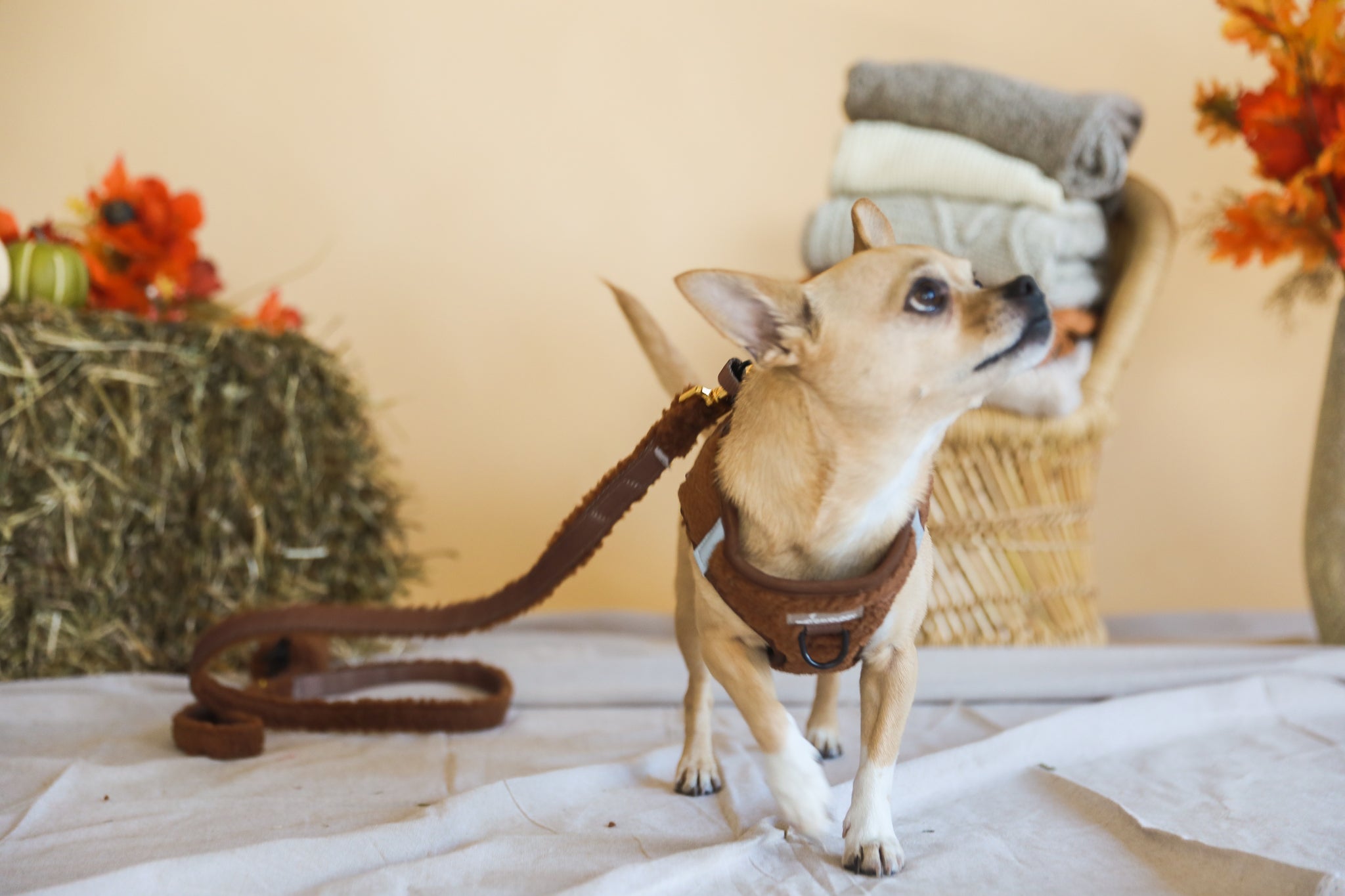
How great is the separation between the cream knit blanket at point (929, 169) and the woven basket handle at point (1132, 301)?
0.77 ft

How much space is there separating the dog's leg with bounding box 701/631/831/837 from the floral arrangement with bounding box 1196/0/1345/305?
1.48 meters

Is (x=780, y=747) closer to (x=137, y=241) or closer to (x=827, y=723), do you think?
(x=827, y=723)

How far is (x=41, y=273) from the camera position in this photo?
1.78 meters

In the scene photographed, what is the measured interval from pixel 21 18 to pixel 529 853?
2.45 meters

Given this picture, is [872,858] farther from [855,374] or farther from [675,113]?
[675,113]

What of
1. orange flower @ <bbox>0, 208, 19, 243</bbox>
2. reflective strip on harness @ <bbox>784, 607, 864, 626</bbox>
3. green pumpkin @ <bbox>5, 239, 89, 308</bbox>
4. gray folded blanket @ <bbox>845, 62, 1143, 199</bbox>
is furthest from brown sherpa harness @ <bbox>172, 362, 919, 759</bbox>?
gray folded blanket @ <bbox>845, 62, 1143, 199</bbox>

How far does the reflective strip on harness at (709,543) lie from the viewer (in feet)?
3.28

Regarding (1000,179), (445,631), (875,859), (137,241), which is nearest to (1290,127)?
(1000,179)

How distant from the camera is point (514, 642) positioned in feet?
7.22

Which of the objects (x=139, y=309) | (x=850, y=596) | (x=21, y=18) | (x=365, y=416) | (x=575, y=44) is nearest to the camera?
(x=850, y=596)

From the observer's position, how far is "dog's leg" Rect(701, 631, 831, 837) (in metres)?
0.96

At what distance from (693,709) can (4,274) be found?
147cm

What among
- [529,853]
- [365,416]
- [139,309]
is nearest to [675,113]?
[365,416]

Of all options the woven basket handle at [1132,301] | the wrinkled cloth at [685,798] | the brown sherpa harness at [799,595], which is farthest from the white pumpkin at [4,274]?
the woven basket handle at [1132,301]
